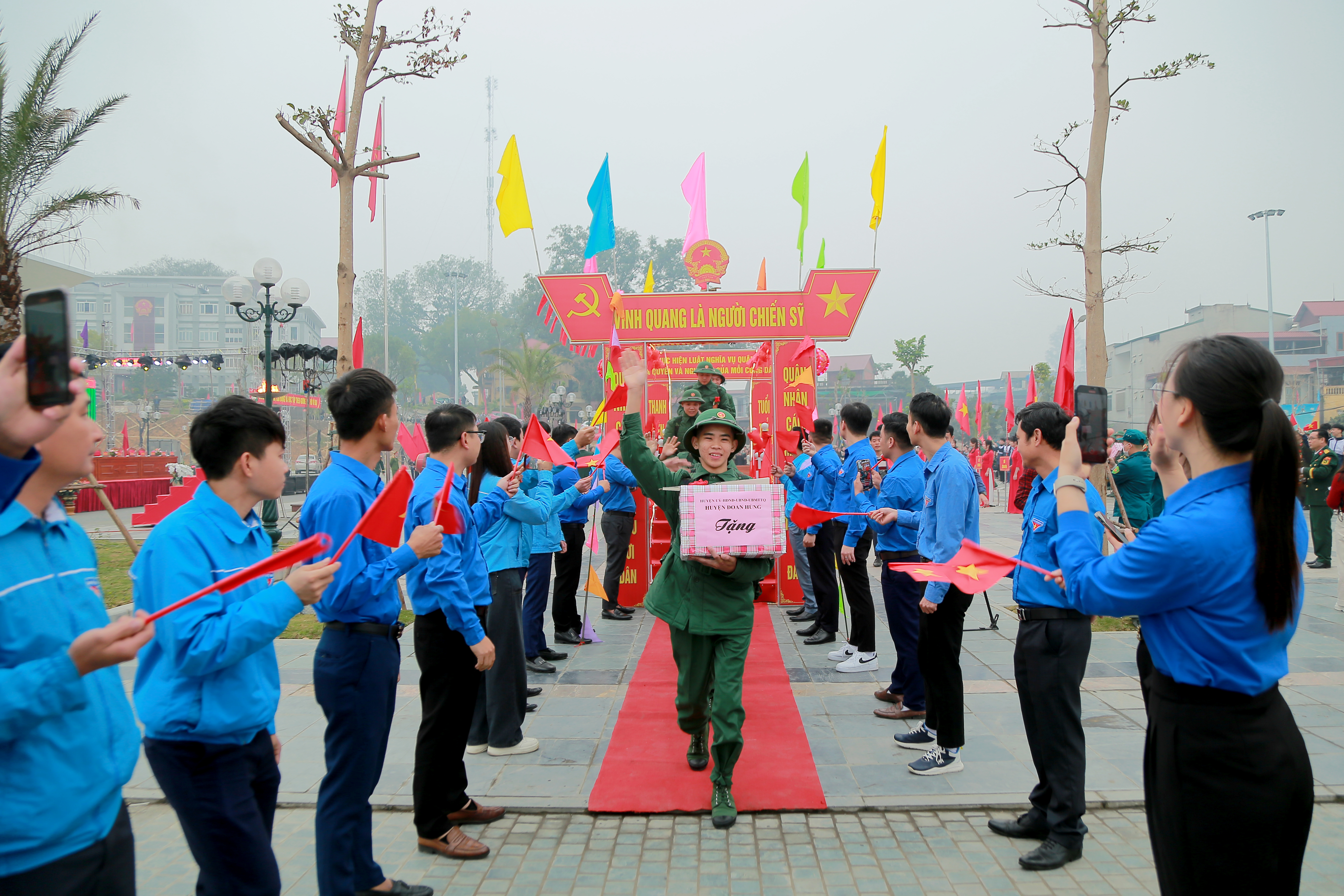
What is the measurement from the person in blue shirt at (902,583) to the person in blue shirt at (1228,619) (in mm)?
2951

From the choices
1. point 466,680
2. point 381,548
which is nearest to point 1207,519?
point 381,548

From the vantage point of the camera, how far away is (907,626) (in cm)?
506

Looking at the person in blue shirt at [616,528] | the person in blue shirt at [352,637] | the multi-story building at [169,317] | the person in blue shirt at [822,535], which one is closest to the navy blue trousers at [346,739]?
the person in blue shirt at [352,637]

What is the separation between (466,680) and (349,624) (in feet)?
2.88

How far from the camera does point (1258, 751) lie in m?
1.87

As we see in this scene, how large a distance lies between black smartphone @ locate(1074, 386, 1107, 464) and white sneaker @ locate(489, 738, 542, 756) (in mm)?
3593

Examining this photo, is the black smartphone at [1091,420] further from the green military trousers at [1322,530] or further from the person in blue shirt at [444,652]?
the green military trousers at [1322,530]

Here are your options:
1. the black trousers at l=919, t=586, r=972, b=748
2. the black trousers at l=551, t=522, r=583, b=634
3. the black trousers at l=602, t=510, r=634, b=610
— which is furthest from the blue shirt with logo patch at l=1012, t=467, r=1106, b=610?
the black trousers at l=602, t=510, r=634, b=610

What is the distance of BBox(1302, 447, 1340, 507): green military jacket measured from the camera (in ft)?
34.1

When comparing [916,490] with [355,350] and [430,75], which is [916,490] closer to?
[355,350]

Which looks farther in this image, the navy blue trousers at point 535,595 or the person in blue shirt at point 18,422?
the navy blue trousers at point 535,595

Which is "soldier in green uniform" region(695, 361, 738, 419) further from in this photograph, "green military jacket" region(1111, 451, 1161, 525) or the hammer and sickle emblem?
"green military jacket" region(1111, 451, 1161, 525)

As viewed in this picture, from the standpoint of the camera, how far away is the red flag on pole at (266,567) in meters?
1.84

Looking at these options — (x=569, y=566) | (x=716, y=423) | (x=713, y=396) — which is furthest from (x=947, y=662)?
(x=569, y=566)
